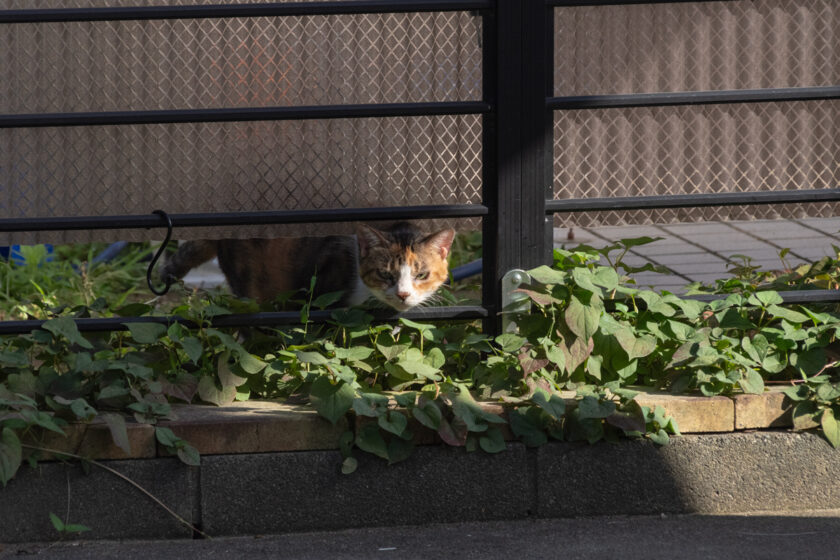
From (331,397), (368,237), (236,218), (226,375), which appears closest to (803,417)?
(331,397)

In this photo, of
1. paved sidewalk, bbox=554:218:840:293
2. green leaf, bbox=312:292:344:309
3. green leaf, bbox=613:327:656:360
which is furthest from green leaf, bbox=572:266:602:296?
paved sidewalk, bbox=554:218:840:293

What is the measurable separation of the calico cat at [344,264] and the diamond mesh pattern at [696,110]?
53 centimetres

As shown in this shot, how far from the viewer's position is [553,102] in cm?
348

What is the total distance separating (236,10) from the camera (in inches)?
133

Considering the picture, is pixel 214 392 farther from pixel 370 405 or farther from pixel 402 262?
pixel 402 262

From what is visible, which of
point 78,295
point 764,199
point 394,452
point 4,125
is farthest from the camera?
point 78,295

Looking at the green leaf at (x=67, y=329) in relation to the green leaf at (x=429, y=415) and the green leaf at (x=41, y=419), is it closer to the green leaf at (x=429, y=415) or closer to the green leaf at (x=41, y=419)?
the green leaf at (x=41, y=419)

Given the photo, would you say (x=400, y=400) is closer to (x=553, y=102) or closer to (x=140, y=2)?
(x=553, y=102)

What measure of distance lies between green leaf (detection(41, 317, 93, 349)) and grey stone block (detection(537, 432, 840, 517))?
1.44 metres

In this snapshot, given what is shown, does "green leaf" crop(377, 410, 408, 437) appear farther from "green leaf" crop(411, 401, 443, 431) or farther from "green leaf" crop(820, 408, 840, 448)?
"green leaf" crop(820, 408, 840, 448)

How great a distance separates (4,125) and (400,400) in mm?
1537

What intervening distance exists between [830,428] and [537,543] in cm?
99

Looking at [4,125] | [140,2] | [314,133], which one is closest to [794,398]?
[314,133]

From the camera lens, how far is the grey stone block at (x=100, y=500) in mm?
3080
